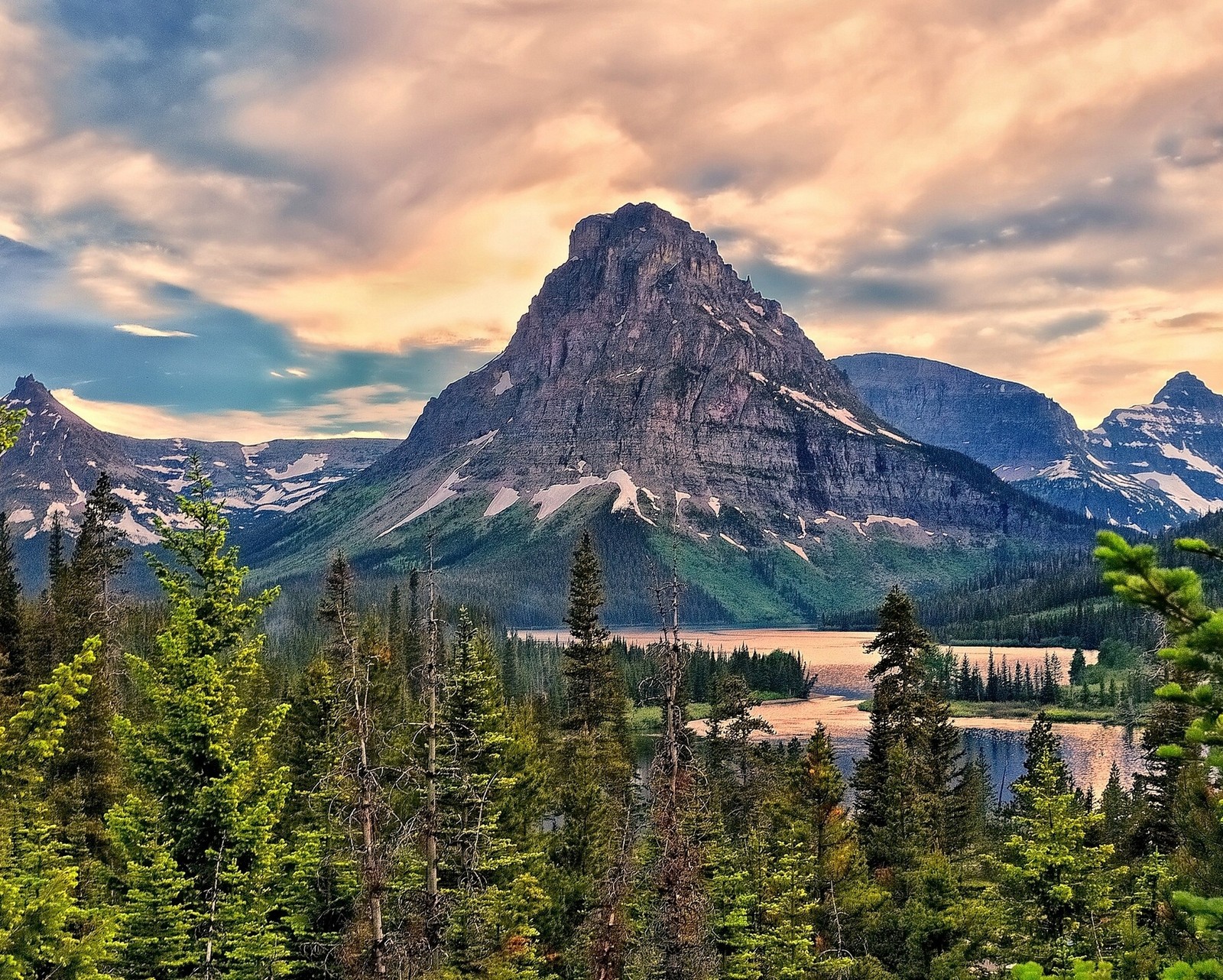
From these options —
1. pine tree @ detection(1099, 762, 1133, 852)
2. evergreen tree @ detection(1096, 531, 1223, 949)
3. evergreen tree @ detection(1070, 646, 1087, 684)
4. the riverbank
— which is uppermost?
evergreen tree @ detection(1096, 531, 1223, 949)

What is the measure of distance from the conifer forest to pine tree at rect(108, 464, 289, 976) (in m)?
0.09

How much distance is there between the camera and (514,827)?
126 ft

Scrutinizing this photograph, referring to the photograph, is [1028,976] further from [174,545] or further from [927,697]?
[927,697]

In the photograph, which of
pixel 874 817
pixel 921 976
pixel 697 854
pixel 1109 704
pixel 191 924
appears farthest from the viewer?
pixel 1109 704

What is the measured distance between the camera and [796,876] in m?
33.6

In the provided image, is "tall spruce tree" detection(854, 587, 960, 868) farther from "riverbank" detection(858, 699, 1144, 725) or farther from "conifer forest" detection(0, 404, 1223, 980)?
"riverbank" detection(858, 699, 1144, 725)

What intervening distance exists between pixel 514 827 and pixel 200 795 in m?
18.6

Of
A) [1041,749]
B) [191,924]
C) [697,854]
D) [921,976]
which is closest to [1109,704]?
[1041,749]

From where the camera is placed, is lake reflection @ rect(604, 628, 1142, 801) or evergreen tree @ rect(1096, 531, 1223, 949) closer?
evergreen tree @ rect(1096, 531, 1223, 949)

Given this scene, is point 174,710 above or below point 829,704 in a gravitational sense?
above

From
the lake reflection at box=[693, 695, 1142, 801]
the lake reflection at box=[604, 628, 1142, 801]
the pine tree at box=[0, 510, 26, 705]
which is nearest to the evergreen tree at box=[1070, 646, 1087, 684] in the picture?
the lake reflection at box=[604, 628, 1142, 801]

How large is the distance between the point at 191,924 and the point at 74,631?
117ft

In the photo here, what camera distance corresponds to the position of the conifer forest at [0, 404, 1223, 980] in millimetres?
20188

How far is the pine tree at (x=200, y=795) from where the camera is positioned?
871 inches
